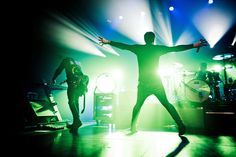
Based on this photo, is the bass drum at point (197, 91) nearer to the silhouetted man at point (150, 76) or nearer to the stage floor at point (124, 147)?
Result: the silhouetted man at point (150, 76)

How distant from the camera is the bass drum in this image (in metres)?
6.15

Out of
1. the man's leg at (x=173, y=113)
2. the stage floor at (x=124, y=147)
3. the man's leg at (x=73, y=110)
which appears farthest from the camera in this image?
the man's leg at (x=73, y=110)

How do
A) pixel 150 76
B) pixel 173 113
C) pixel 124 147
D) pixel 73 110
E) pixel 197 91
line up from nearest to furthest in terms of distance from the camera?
pixel 124 147, pixel 173 113, pixel 150 76, pixel 73 110, pixel 197 91

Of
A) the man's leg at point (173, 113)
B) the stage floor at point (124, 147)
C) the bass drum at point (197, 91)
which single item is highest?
the bass drum at point (197, 91)

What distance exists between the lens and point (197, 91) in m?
6.38

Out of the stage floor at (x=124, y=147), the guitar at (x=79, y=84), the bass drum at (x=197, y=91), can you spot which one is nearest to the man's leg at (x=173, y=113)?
the stage floor at (x=124, y=147)

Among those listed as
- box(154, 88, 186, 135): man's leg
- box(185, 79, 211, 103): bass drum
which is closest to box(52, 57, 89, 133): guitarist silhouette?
box(154, 88, 186, 135): man's leg

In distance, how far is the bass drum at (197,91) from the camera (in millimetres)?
6146

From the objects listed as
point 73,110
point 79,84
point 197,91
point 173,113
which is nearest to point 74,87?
point 79,84

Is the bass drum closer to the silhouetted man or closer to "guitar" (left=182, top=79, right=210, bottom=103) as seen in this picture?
"guitar" (left=182, top=79, right=210, bottom=103)

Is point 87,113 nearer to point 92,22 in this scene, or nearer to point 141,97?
point 92,22

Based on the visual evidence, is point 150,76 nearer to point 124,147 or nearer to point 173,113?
point 173,113

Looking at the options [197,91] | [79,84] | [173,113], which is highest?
[79,84]

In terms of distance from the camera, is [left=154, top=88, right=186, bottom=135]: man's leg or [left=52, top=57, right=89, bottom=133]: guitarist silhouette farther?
[left=52, top=57, right=89, bottom=133]: guitarist silhouette
